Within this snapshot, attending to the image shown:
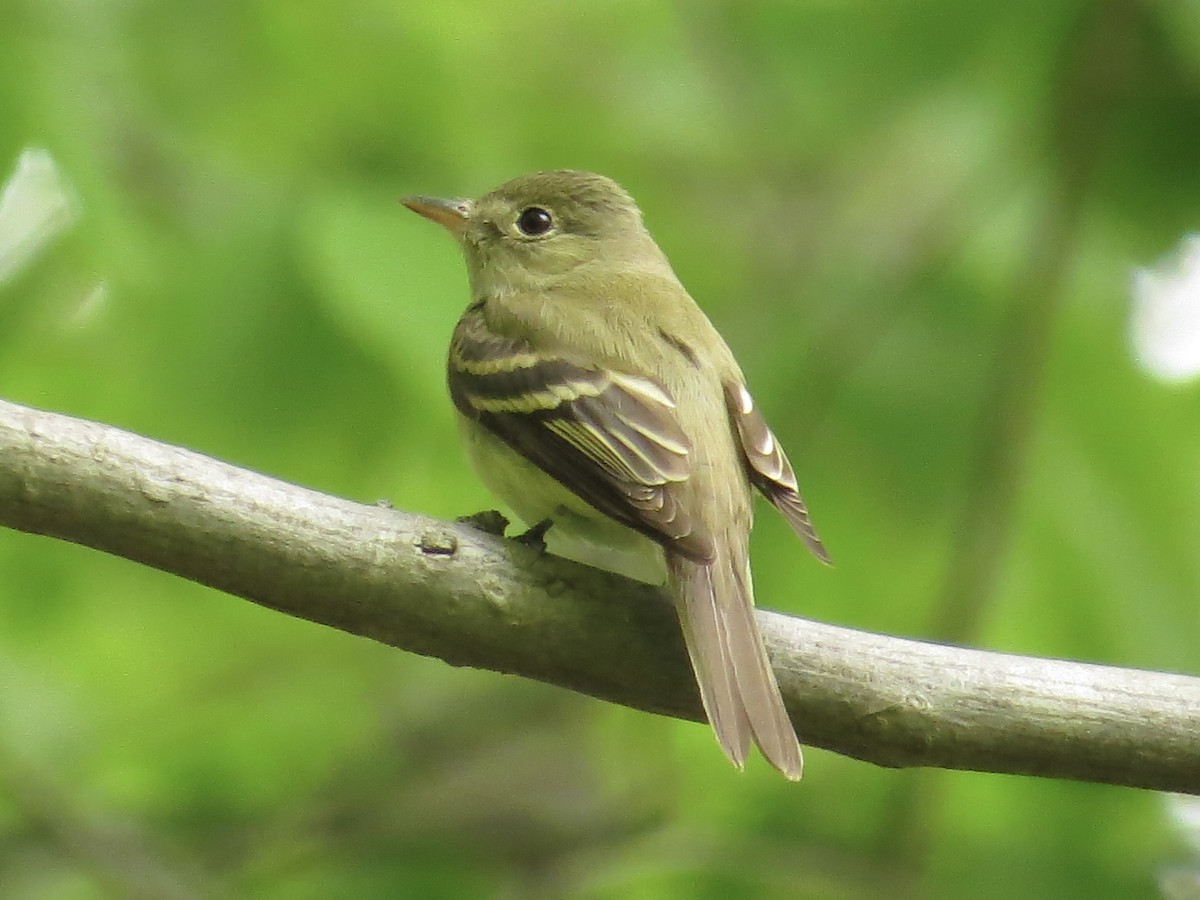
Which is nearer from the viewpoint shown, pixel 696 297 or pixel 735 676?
pixel 735 676

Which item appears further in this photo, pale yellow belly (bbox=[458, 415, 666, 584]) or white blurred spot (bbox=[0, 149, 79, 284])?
white blurred spot (bbox=[0, 149, 79, 284])

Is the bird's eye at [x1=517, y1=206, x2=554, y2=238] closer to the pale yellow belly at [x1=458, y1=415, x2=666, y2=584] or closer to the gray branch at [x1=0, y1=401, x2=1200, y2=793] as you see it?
the pale yellow belly at [x1=458, y1=415, x2=666, y2=584]

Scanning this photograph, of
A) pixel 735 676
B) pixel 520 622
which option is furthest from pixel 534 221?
pixel 735 676

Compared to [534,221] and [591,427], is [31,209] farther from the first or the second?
[591,427]

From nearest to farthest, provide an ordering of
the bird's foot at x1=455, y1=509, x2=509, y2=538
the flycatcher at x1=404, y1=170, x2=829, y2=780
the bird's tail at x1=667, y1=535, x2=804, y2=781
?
the bird's tail at x1=667, y1=535, x2=804, y2=781 → the flycatcher at x1=404, y1=170, x2=829, y2=780 → the bird's foot at x1=455, y1=509, x2=509, y2=538

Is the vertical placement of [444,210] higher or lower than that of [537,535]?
higher

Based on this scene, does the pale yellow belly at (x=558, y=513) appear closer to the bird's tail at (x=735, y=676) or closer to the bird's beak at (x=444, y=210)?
the bird's tail at (x=735, y=676)

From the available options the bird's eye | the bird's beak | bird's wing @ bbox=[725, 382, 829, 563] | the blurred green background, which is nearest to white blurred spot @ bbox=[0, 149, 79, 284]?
the blurred green background
